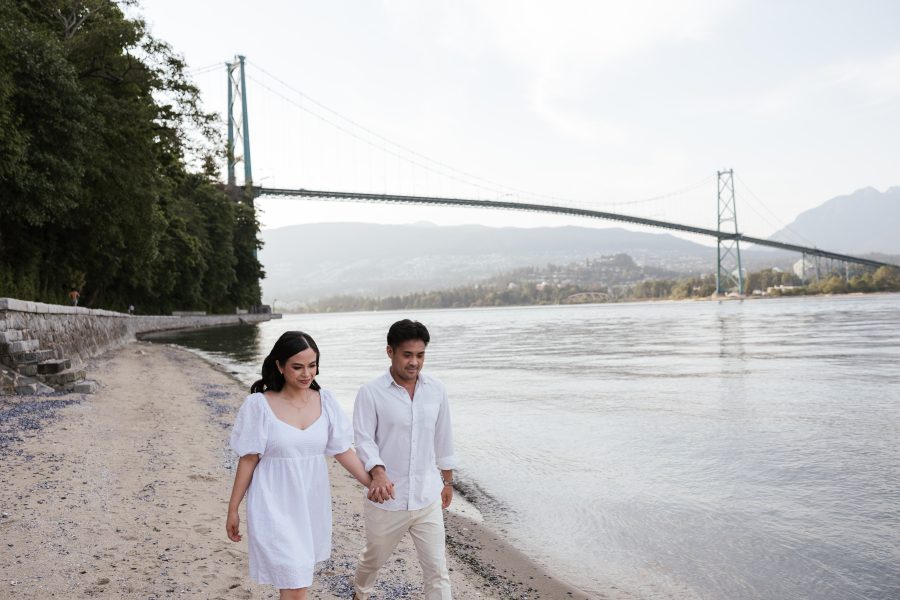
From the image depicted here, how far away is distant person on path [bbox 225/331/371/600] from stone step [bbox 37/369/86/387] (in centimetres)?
872

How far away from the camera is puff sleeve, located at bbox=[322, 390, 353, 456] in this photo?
2.76 m

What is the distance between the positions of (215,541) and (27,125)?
51.2 feet

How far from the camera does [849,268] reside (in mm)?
99875

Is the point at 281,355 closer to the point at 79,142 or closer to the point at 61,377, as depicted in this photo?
the point at 61,377

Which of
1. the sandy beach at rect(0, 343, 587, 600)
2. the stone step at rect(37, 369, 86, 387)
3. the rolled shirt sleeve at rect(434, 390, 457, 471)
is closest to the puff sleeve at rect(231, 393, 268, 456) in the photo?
the rolled shirt sleeve at rect(434, 390, 457, 471)

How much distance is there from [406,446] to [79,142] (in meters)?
16.9

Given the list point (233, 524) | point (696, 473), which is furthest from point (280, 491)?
point (696, 473)

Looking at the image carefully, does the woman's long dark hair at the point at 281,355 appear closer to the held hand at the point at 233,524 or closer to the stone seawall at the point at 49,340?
the held hand at the point at 233,524

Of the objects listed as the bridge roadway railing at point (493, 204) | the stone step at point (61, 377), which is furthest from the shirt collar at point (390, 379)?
the bridge roadway railing at point (493, 204)

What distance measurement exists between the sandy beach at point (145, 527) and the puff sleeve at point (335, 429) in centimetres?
135

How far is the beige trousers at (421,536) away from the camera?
307 centimetres

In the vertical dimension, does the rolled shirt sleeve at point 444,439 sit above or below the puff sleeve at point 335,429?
below

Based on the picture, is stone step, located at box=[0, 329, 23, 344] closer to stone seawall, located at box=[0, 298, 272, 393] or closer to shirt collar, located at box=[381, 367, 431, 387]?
stone seawall, located at box=[0, 298, 272, 393]

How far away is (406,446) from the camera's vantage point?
308 cm
